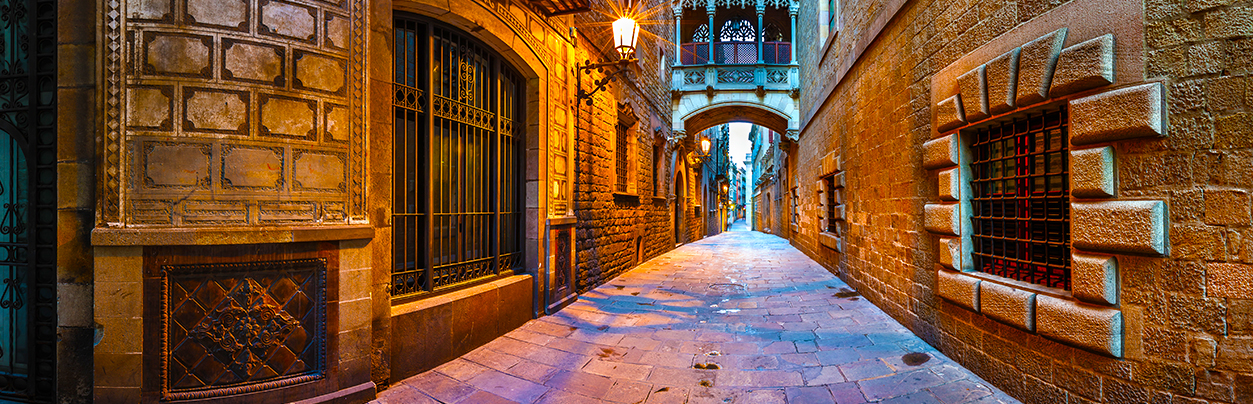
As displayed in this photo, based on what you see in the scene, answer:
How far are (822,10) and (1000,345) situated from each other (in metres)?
8.30

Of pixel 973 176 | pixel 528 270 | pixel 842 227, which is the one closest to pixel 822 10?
pixel 842 227

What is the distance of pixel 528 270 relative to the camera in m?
5.45

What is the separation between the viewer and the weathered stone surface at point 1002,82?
317 cm

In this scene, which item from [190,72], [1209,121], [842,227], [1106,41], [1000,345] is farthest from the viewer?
[842,227]

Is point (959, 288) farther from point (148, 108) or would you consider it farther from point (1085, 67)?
point (148, 108)

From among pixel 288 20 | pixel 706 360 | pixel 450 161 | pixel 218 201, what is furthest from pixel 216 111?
pixel 706 360

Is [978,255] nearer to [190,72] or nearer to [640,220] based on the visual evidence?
[190,72]

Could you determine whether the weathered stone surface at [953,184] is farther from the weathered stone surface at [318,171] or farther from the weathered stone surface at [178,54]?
the weathered stone surface at [178,54]

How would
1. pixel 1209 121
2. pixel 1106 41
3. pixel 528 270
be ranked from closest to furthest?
pixel 1209 121, pixel 1106 41, pixel 528 270

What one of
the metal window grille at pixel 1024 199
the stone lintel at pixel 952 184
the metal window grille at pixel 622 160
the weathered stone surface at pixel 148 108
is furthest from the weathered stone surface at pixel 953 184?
the weathered stone surface at pixel 148 108

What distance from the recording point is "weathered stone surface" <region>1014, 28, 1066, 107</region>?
2.89 meters

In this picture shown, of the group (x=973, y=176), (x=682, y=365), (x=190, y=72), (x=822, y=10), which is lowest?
(x=682, y=365)

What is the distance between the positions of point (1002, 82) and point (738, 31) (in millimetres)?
14423

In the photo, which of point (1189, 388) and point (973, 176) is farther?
point (973, 176)
